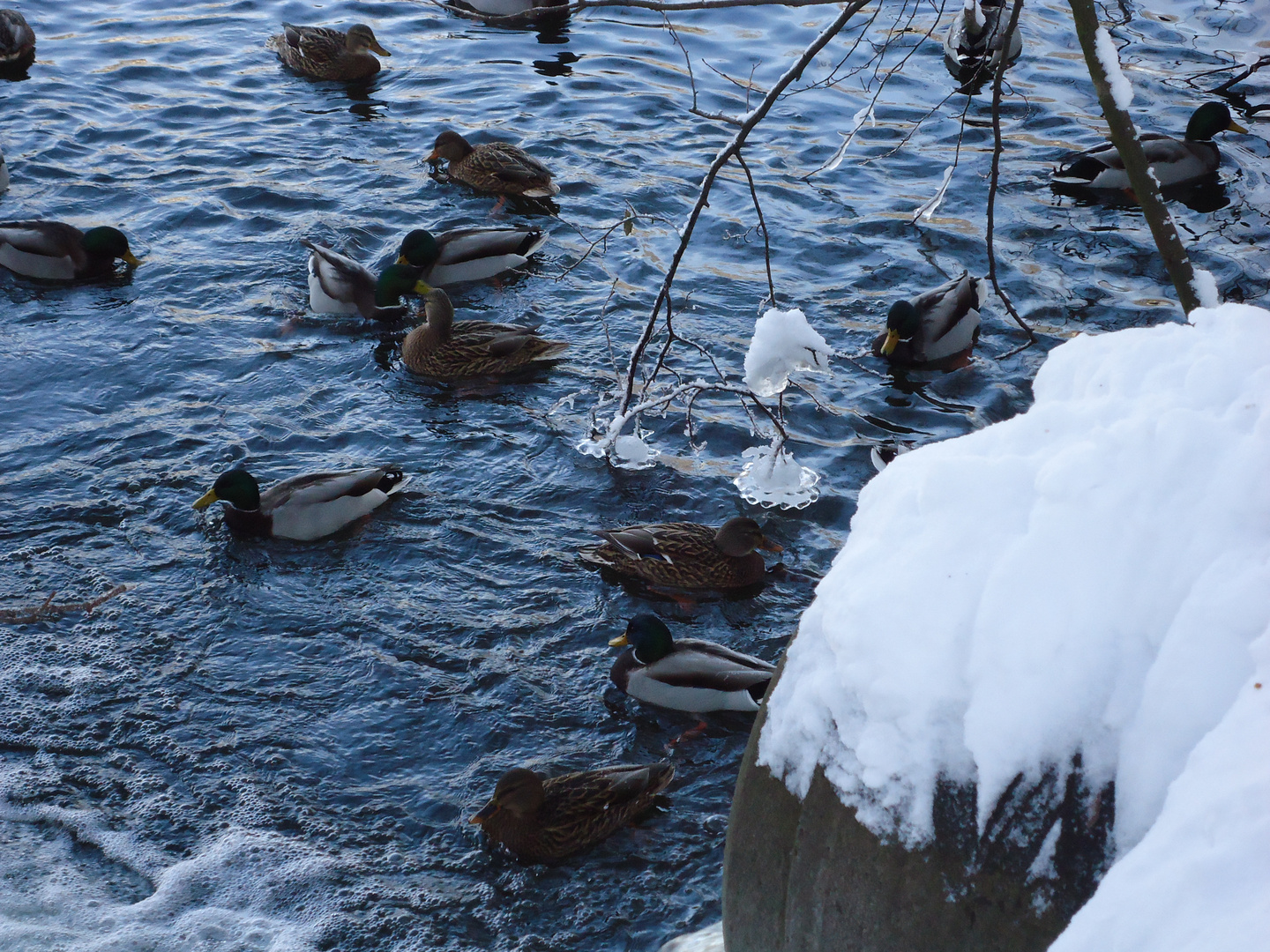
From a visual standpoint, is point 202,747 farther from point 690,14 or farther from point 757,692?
point 690,14

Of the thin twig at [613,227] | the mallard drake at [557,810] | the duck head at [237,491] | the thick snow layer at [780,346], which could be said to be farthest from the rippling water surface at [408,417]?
the thick snow layer at [780,346]

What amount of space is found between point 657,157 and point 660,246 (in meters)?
1.67

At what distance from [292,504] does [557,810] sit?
9.40ft

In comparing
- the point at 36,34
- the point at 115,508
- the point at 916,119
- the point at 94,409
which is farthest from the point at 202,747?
the point at 36,34

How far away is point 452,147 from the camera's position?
428 inches

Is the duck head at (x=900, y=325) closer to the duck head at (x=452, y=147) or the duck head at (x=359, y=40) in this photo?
the duck head at (x=452, y=147)

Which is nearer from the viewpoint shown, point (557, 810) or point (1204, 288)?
point (1204, 288)

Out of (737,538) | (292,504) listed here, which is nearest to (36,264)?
→ (292,504)

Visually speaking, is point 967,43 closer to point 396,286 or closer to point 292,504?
point 396,286

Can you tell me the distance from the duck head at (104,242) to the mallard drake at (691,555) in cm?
535

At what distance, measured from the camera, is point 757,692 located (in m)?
5.64

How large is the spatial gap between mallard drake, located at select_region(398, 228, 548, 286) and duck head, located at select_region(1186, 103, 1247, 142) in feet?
20.8

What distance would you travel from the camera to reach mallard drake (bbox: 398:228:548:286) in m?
9.62

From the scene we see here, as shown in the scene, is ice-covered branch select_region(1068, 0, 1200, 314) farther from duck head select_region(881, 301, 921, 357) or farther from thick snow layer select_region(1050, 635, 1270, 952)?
duck head select_region(881, 301, 921, 357)
